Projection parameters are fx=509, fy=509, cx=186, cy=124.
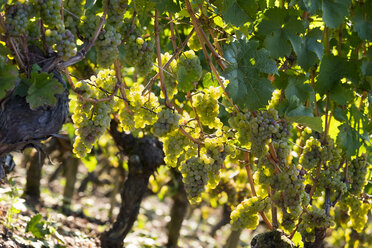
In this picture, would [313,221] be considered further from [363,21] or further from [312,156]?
[363,21]

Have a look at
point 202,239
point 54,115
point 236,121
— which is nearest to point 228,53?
point 236,121

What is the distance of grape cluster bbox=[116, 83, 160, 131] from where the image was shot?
2311mm

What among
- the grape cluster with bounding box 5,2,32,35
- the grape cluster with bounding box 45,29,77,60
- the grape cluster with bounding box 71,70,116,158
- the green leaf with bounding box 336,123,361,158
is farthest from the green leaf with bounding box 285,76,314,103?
the grape cluster with bounding box 5,2,32,35

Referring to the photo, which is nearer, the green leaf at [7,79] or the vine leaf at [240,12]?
the green leaf at [7,79]

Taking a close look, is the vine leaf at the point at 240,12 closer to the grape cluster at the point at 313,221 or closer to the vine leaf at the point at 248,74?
the vine leaf at the point at 248,74

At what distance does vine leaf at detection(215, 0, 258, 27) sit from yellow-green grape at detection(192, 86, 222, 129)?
34 cm

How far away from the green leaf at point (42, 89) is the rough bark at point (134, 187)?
3.20 metres

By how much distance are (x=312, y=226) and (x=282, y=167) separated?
0.48 metres

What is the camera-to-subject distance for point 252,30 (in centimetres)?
277

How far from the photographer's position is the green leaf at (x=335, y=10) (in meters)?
2.06

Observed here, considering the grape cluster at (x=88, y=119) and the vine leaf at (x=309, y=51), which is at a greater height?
the vine leaf at (x=309, y=51)

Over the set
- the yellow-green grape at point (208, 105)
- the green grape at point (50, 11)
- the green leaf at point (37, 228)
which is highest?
the green grape at point (50, 11)

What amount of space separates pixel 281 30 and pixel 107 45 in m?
0.85

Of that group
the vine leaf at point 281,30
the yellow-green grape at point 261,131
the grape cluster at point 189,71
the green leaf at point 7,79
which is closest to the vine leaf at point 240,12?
the vine leaf at point 281,30
